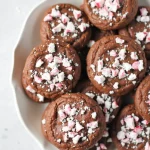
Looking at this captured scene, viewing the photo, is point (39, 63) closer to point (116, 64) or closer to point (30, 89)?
point (30, 89)

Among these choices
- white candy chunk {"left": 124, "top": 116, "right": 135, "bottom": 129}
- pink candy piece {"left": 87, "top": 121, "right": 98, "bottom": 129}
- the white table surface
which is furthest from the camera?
the white table surface

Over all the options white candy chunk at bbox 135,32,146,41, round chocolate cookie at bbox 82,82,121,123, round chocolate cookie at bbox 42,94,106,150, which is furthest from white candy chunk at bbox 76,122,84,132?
white candy chunk at bbox 135,32,146,41

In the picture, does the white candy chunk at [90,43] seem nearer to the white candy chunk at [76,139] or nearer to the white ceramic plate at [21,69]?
the white ceramic plate at [21,69]

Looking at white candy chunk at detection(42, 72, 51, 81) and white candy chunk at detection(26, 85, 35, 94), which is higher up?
white candy chunk at detection(42, 72, 51, 81)

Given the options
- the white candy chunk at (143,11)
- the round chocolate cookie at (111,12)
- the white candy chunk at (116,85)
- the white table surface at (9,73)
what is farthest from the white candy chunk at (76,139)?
the white candy chunk at (143,11)

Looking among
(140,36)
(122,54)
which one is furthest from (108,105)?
(140,36)

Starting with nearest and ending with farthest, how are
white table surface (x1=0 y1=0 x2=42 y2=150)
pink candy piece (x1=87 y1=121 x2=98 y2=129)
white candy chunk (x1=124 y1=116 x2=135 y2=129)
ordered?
pink candy piece (x1=87 y1=121 x2=98 y2=129), white candy chunk (x1=124 y1=116 x2=135 y2=129), white table surface (x1=0 y1=0 x2=42 y2=150)

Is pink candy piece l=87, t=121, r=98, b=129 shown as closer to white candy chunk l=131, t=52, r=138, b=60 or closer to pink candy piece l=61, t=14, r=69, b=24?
white candy chunk l=131, t=52, r=138, b=60

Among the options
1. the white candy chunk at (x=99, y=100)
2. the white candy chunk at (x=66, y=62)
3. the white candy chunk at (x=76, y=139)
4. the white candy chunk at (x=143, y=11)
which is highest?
the white candy chunk at (x=143, y=11)
